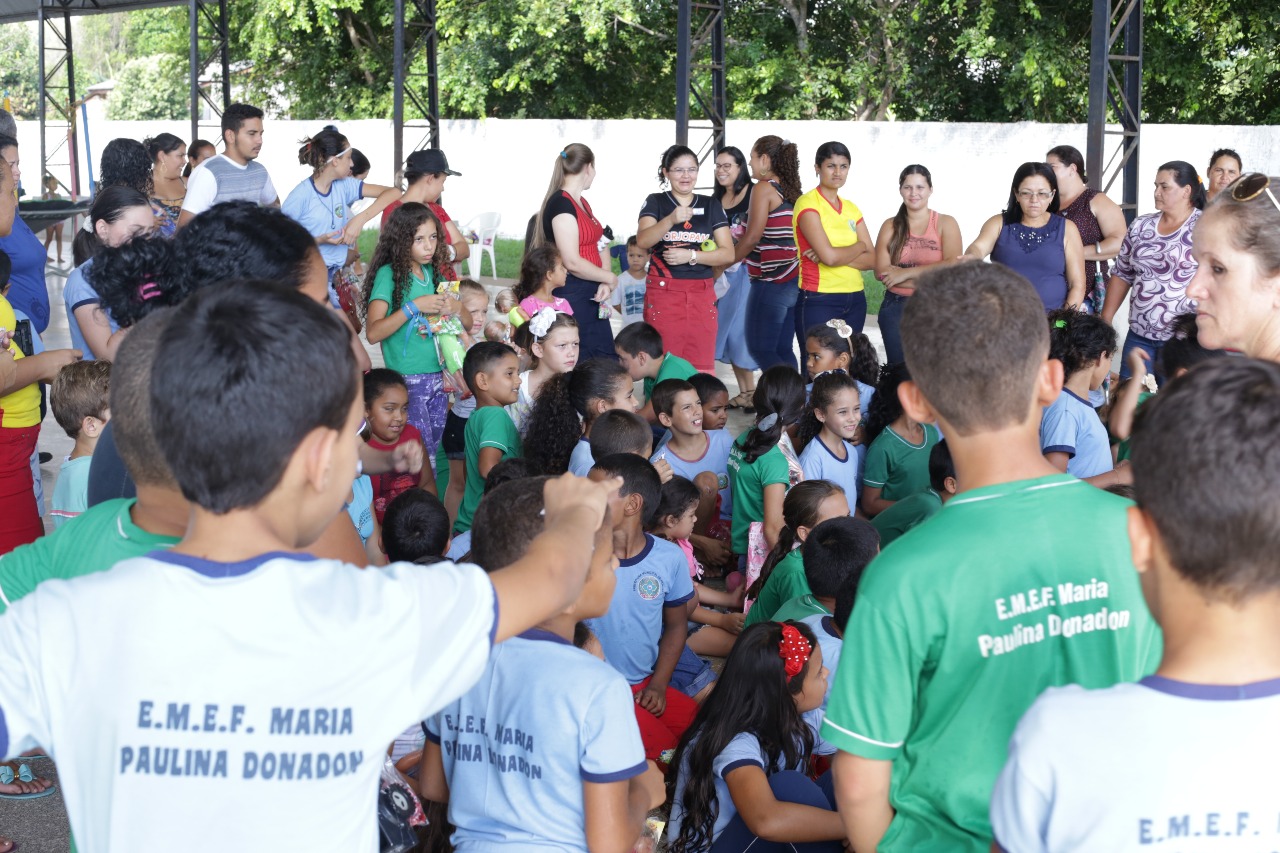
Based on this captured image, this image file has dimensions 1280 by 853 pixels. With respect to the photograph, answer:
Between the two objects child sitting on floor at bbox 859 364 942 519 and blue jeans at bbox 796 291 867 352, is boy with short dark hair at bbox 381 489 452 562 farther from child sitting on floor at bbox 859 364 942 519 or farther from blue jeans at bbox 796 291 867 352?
blue jeans at bbox 796 291 867 352

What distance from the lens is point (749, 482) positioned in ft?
16.5

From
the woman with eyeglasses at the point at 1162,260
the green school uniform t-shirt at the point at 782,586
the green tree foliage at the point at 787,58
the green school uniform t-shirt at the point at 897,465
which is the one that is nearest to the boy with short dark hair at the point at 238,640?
the green school uniform t-shirt at the point at 782,586

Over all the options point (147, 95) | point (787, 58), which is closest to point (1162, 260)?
point (787, 58)

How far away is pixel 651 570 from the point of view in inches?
154

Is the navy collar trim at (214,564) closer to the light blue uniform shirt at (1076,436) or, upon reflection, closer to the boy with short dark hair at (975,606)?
the boy with short dark hair at (975,606)

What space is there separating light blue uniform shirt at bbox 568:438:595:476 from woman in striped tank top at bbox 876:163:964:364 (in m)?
2.63

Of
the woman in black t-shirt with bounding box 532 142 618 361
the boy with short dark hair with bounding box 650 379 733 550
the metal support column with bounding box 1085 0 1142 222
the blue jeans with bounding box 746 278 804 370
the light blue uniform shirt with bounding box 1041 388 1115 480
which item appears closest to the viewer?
the light blue uniform shirt with bounding box 1041 388 1115 480

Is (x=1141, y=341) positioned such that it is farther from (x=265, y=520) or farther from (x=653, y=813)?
(x=265, y=520)

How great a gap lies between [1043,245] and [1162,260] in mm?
586

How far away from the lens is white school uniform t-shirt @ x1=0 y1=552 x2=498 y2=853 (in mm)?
1372

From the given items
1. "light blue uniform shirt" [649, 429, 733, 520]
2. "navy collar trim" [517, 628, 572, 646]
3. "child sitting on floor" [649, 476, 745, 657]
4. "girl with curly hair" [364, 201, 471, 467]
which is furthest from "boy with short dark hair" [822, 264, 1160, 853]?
"girl with curly hair" [364, 201, 471, 467]

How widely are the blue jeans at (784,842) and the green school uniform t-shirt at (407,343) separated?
3.32 metres

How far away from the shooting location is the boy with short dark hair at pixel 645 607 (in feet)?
12.6

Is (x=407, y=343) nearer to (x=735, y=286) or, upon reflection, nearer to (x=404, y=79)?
(x=735, y=286)
